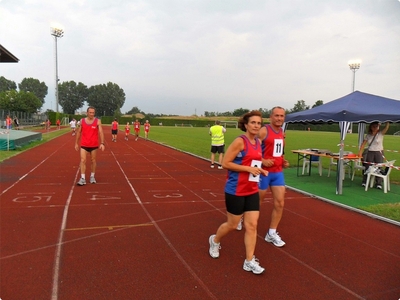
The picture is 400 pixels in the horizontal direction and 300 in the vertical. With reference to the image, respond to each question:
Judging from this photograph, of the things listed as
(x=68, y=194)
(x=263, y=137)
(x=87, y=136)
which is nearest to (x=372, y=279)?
(x=263, y=137)

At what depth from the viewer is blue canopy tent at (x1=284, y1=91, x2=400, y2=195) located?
7789mm

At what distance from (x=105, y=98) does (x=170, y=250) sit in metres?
125

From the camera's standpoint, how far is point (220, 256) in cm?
405

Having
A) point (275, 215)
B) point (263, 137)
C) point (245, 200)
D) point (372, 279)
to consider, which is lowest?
point (372, 279)

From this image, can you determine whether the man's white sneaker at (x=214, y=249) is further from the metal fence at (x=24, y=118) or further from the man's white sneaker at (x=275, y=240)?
the metal fence at (x=24, y=118)

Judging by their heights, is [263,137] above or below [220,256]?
above

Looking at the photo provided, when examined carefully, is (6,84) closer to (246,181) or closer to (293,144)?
(293,144)

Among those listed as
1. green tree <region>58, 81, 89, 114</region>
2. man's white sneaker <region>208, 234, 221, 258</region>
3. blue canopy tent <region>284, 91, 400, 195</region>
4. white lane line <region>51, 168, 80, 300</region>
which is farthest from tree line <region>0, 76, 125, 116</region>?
man's white sneaker <region>208, 234, 221, 258</region>

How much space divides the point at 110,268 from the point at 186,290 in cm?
102

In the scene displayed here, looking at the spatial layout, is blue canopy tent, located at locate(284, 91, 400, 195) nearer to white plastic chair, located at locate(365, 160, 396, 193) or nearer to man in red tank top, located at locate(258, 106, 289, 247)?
white plastic chair, located at locate(365, 160, 396, 193)

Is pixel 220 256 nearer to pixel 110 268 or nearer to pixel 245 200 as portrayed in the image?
pixel 245 200

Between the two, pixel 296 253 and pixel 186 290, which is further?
pixel 296 253

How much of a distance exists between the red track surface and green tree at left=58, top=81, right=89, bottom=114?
12427 cm

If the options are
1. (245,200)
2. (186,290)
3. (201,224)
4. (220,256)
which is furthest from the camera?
(201,224)
